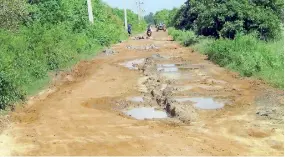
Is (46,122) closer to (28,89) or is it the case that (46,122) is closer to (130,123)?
(130,123)

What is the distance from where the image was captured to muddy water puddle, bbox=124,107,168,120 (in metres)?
10.4

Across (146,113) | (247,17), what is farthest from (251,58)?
(146,113)

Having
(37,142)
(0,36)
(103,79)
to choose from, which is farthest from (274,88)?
(0,36)

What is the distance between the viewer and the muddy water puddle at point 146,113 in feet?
34.2

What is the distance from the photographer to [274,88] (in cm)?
1285

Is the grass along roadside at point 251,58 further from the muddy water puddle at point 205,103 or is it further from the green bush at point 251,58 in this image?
the muddy water puddle at point 205,103

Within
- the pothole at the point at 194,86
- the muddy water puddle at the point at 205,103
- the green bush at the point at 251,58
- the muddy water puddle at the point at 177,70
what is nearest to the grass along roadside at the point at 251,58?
the green bush at the point at 251,58

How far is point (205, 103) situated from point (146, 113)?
182 centimetres

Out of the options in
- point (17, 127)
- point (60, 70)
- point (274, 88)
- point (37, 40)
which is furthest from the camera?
point (60, 70)

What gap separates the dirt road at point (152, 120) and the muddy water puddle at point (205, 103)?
0.03 meters

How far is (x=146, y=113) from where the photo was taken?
35.6 feet

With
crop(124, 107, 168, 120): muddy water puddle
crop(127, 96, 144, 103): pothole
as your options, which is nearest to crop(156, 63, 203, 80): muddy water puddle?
crop(127, 96, 144, 103): pothole

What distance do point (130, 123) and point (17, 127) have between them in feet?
8.19

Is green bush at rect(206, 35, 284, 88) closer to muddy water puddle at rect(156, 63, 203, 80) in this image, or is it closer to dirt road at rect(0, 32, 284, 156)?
dirt road at rect(0, 32, 284, 156)
